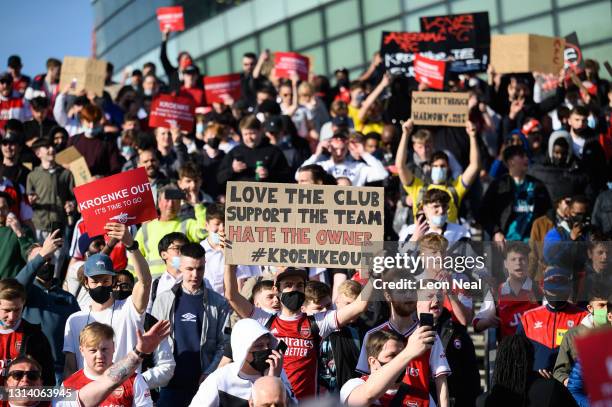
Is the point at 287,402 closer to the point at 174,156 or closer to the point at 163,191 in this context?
the point at 163,191

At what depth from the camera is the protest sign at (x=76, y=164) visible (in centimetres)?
1362

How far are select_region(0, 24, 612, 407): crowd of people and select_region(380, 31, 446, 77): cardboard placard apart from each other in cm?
33

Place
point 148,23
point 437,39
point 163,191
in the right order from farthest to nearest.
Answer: point 148,23, point 437,39, point 163,191

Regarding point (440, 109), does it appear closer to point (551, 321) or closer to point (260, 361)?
point (551, 321)

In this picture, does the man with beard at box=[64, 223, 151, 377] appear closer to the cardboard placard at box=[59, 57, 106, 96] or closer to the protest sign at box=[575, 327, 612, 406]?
the protest sign at box=[575, 327, 612, 406]

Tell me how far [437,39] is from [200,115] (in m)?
3.43

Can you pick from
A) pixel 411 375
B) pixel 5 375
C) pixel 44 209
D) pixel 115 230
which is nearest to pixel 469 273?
pixel 411 375

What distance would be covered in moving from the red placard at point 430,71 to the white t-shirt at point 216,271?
5.75 m

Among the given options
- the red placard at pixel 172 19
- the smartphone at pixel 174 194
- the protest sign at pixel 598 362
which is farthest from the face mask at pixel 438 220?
the red placard at pixel 172 19

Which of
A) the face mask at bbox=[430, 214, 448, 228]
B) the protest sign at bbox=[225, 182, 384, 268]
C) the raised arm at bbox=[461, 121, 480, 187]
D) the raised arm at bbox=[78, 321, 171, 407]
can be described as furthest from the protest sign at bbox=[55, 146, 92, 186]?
the raised arm at bbox=[78, 321, 171, 407]

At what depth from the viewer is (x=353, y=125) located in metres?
16.0

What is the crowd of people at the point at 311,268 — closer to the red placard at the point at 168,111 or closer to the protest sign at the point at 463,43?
the red placard at the point at 168,111

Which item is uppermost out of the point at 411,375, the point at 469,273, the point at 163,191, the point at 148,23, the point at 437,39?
the point at 148,23

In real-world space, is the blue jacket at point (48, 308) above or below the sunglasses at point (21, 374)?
above
